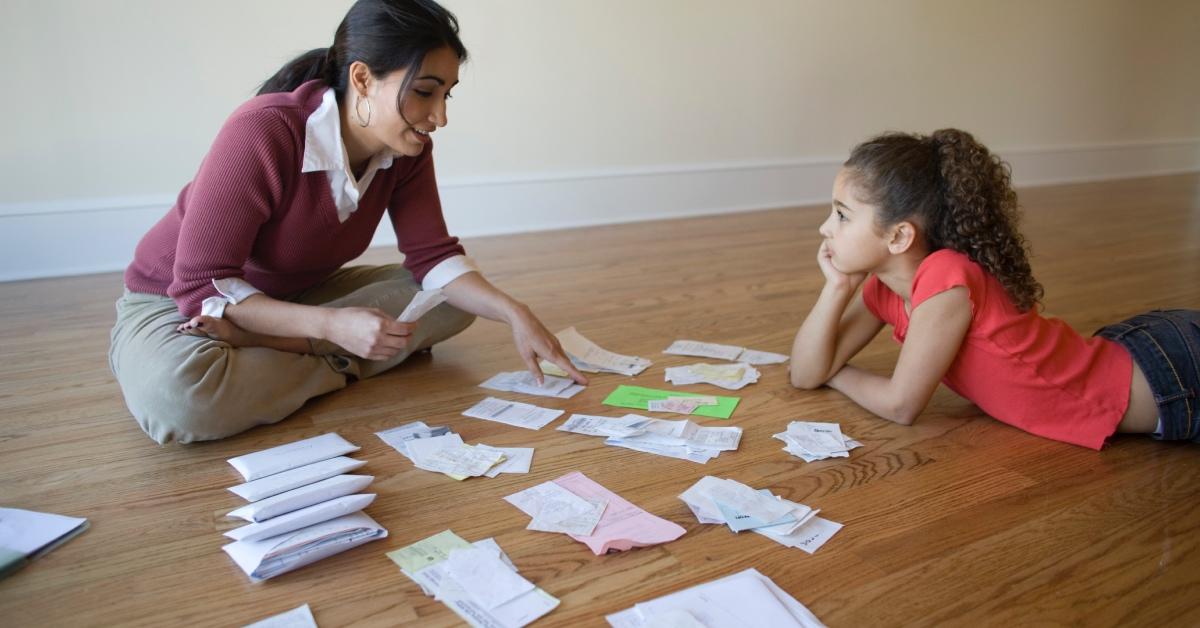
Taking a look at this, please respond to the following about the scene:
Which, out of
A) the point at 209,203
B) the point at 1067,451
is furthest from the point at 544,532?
the point at 1067,451

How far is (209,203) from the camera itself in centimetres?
183

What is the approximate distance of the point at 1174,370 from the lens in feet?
6.00

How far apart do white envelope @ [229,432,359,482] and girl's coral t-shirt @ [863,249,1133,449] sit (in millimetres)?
1301

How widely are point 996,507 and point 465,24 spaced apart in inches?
137

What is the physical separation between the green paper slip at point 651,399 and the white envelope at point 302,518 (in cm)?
77

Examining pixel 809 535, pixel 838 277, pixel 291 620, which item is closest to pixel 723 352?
pixel 838 277

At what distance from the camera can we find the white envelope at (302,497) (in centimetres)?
150

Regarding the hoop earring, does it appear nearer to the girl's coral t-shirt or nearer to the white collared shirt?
the white collared shirt

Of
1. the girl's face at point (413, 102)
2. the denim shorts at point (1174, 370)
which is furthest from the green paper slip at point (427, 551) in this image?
the denim shorts at point (1174, 370)

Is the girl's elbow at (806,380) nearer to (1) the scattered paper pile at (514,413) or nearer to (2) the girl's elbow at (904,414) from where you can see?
(2) the girl's elbow at (904,414)

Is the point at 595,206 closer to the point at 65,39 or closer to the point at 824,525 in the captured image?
the point at 65,39

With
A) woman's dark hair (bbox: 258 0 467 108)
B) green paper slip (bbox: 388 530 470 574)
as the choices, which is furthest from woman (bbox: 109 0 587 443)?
green paper slip (bbox: 388 530 470 574)

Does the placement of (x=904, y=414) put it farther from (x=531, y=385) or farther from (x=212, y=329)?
(x=212, y=329)

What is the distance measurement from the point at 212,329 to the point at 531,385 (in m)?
0.79
